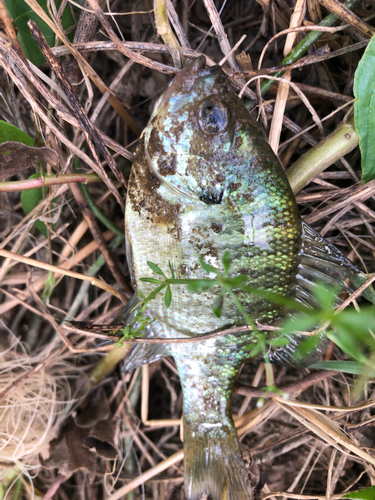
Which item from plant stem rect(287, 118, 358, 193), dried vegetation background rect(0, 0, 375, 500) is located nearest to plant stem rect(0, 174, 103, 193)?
dried vegetation background rect(0, 0, 375, 500)

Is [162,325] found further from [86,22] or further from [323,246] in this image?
[86,22]

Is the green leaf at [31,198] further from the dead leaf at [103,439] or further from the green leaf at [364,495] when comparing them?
the green leaf at [364,495]

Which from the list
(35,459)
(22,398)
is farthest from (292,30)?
(35,459)

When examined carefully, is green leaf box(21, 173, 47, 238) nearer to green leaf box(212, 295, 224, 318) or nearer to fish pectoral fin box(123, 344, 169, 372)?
fish pectoral fin box(123, 344, 169, 372)

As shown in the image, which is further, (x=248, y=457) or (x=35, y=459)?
(x=35, y=459)

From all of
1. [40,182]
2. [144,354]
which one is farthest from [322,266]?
[40,182]

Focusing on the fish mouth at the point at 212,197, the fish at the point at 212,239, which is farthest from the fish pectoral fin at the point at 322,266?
the fish mouth at the point at 212,197

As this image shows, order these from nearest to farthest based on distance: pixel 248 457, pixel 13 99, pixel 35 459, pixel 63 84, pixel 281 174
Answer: pixel 281 174 → pixel 63 84 → pixel 13 99 → pixel 248 457 → pixel 35 459

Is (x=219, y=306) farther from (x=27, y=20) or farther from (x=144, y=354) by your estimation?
(x=27, y=20)
